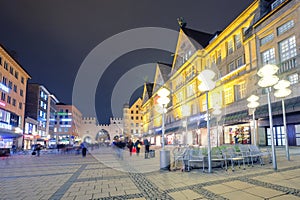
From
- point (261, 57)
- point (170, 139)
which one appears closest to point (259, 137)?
point (261, 57)

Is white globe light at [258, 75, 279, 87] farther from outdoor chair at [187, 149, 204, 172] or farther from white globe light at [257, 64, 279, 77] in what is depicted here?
outdoor chair at [187, 149, 204, 172]

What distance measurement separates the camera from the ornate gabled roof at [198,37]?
111ft

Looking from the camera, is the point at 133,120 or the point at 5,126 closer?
the point at 5,126

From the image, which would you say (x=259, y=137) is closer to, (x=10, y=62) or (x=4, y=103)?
(x=4, y=103)

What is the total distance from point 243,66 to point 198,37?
16246 mm

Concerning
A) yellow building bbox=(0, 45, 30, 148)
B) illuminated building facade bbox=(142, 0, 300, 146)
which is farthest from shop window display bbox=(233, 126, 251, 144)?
yellow building bbox=(0, 45, 30, 148)

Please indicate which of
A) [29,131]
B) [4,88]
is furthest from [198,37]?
[29,131]

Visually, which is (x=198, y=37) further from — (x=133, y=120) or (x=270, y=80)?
(x=133, y=120)

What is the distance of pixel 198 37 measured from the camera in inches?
1439

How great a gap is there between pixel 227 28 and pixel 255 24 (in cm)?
485

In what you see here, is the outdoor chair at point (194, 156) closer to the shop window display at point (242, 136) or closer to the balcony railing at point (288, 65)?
the balcony railing at point (288, 65)

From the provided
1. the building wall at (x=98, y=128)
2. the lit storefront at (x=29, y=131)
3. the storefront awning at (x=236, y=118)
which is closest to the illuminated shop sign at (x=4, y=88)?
the lit storefront at (x=29, y=131)

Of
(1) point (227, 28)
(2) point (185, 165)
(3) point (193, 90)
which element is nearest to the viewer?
(2) point (185, 165)

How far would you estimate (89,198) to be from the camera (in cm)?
547
